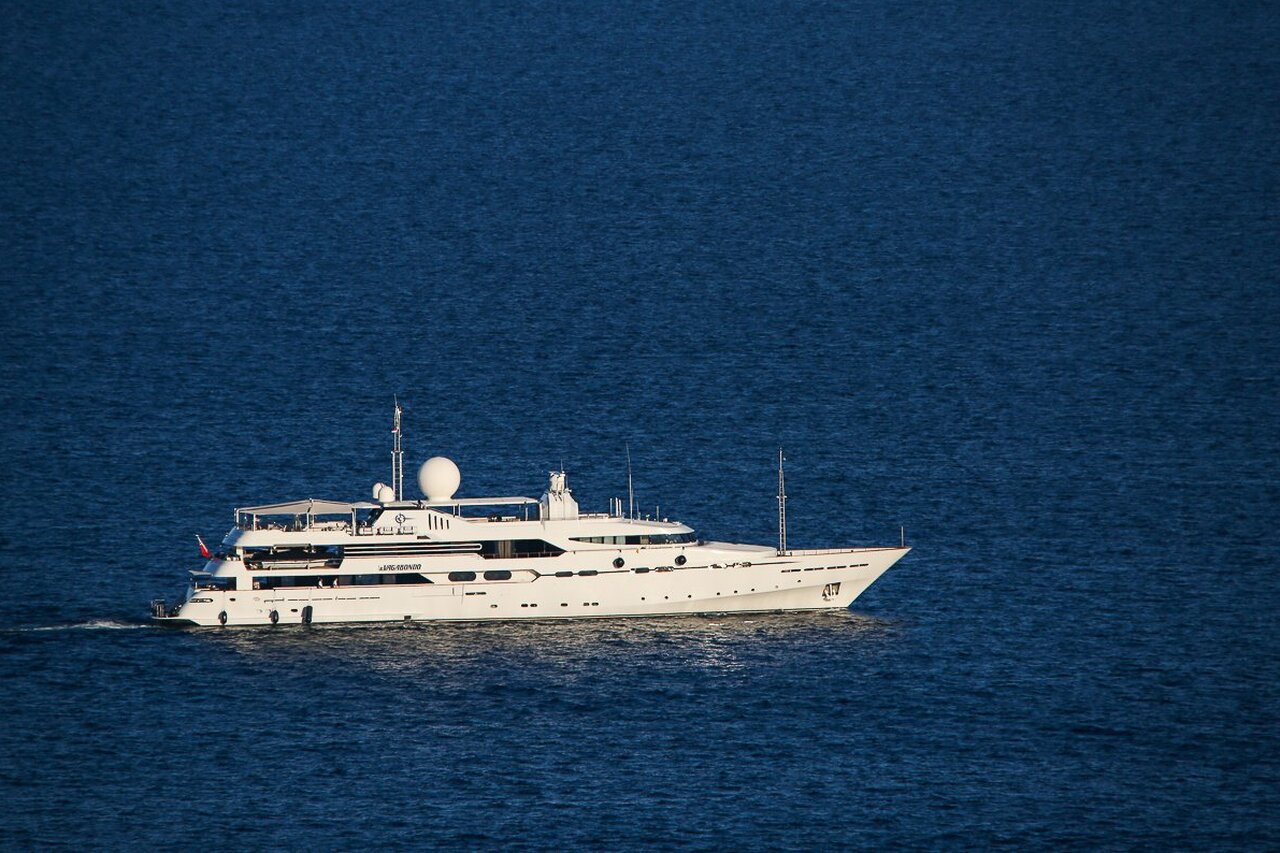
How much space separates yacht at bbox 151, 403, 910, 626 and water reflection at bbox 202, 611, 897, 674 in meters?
0.91

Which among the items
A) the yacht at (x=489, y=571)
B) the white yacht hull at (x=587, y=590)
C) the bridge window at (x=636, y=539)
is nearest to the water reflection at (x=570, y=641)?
the white yacht hull at (x=587, y=590)

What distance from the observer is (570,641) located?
13750 cm

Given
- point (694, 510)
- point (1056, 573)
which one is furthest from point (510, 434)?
point (1056, 573)

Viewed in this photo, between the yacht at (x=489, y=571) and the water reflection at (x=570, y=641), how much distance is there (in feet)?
2.98

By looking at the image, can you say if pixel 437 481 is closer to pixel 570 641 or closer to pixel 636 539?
pixel 636 539

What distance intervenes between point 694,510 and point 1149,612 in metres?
32.4

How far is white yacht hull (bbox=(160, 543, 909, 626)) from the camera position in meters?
140

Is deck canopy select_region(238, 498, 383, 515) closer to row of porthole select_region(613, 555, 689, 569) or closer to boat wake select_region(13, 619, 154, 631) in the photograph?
boat wake select_region(13, 619, 154, 631)

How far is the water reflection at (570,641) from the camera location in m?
134

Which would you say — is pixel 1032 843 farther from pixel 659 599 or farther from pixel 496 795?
pixel 659 599

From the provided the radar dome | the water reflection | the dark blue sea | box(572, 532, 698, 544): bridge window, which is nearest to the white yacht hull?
the water reflection

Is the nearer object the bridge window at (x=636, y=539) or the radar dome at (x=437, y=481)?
the bridge window at (x=636, y=539)

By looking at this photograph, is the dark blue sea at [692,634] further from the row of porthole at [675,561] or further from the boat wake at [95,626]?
the row of porthole at [675,561]

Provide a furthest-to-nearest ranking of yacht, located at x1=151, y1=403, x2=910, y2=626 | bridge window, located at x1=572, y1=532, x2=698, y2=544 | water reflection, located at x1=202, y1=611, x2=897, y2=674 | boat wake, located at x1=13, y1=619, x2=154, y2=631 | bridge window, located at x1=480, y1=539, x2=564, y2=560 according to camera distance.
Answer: bridge window, located at x1=572, y1=532, x2=698, y2=544, bridge window, located at x1=480, y1=539, x2=564, y2=560, yacht, located at x1=151, y1=403, x2=910, y2=626, boat wake, located at x1=13, y1=619, x2=154, y2=631, water reflection, located at x1=202, y1=611, x2=897, y2=674
